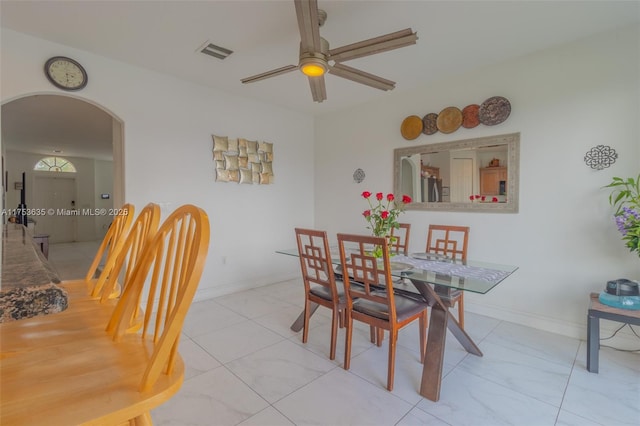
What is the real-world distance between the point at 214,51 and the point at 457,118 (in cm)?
254

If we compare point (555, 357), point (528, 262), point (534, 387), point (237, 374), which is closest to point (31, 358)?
point (237, 374)

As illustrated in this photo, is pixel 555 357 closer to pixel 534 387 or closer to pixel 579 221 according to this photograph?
pixel 534 387

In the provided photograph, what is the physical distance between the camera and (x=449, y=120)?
322 cm

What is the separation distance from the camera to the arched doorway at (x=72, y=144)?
375cm

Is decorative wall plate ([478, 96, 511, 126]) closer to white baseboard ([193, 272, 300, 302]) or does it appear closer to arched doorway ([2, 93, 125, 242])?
white baseboard ([193, 272, 300, 302])

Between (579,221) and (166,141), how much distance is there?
13.4ft

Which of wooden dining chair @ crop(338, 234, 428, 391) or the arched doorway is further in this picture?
the arched doorway

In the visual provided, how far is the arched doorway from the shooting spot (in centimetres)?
375

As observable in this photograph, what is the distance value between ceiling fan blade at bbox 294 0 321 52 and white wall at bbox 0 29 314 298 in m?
2.09

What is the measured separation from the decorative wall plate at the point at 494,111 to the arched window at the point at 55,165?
10.4 meters

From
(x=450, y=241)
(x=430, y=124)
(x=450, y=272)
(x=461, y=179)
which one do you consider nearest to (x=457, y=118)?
(x=430, y=124)

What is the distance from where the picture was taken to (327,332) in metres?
2.67


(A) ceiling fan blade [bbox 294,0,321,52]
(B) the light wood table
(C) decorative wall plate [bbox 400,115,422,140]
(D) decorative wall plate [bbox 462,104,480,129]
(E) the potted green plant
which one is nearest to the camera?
(B) the light wood table

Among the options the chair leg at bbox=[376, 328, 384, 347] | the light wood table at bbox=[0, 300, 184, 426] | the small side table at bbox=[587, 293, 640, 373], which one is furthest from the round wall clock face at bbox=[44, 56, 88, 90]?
the small side table at bbox=[587, 293, 640, 373]
